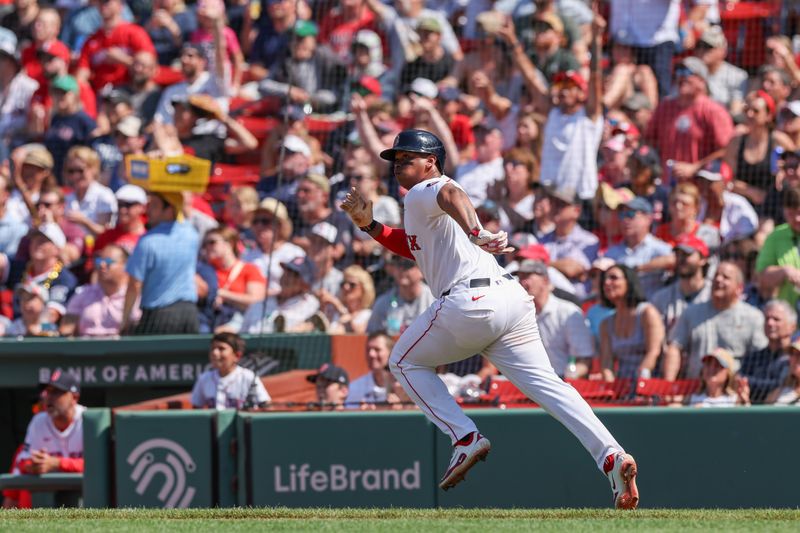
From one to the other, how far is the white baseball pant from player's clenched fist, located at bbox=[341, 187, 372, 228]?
0.55 metres

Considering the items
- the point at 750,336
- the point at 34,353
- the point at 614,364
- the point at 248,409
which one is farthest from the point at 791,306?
the point at 34,353

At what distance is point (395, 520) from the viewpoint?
22.5ft

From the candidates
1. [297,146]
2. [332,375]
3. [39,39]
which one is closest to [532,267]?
[332,375]

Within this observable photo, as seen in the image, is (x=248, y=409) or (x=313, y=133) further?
(x=313, y=133)

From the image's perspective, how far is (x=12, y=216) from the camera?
13586mm

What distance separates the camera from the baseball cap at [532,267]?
33.4 ft

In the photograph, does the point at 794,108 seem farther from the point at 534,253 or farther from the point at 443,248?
the point at 443,248

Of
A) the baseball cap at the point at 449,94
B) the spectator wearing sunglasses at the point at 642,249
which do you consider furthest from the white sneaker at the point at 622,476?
the baseball cap at the point at 449,94

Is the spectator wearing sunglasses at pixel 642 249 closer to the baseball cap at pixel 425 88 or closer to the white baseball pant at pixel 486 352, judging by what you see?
the baseball cap at pixel 425 88

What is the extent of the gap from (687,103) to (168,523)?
22.3 feet

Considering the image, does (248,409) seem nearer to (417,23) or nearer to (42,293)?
(42,293)

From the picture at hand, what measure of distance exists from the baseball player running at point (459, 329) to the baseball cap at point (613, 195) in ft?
14.6

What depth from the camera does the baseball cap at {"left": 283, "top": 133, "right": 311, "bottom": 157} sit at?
41.7 feet

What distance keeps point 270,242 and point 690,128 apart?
11.6ft
